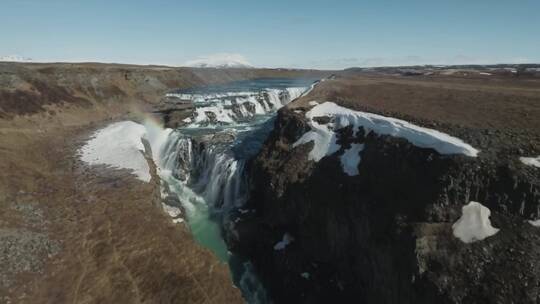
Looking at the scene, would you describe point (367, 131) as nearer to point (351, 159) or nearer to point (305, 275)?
point (351, 159)

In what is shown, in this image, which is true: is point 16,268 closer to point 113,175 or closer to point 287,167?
point 113,175

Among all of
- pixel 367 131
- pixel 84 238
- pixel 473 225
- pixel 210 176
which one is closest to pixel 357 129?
pixel 367 131

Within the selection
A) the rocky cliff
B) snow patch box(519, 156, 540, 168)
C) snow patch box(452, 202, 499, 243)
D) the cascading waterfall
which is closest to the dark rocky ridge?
snow patch box(452, 202, 499, 243)

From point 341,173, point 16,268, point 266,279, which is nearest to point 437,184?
point 341,173

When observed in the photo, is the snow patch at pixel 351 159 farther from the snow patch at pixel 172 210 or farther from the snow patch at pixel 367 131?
the snow patch at pixel 172 210

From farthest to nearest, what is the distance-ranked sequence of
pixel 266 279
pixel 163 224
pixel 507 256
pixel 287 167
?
1. pixel 287 167
2. pixel 163 224
3. pixel 266 279
4. pixel 507 256

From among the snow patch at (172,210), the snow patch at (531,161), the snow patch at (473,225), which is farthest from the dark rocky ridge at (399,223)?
the snow patch at (172,210)
